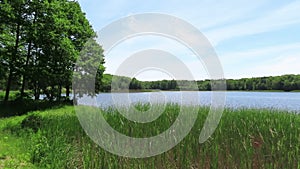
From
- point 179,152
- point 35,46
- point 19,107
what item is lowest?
point 179,152

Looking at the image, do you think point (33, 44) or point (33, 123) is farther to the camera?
point (33, 44)

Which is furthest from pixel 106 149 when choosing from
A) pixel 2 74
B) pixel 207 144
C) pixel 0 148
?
pixel 2 74

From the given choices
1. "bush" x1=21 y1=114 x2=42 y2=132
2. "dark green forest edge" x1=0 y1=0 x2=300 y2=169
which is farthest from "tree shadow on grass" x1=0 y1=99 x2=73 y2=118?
"bush" x1=21 y1=114 x2=42 y2=132

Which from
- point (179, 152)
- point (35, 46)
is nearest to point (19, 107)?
point (35, 46)

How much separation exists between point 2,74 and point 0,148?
12.7m

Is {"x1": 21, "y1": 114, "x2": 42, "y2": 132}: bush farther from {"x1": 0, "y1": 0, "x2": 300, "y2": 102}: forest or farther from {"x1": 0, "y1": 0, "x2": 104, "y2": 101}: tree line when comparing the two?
{"x1": 0, "y1": 0, "x2": 104, "y2": 101}: tree line

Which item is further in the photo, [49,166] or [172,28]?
[172,28]

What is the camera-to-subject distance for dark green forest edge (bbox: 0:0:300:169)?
5.66 m

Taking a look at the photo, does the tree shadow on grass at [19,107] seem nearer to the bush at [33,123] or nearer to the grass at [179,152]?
the bush at [33,123]

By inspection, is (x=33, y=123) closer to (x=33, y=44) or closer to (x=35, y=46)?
(x=35, y=46)

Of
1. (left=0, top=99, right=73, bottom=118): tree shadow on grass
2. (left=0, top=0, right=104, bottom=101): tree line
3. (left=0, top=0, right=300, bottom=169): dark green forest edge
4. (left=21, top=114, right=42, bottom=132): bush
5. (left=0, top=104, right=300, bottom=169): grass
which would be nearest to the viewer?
(left=0, top=104, right=300, bottom=169): grass

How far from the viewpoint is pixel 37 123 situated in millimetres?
10289

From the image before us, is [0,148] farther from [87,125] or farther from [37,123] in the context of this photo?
[37,123]

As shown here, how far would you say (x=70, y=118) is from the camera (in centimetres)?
1102
